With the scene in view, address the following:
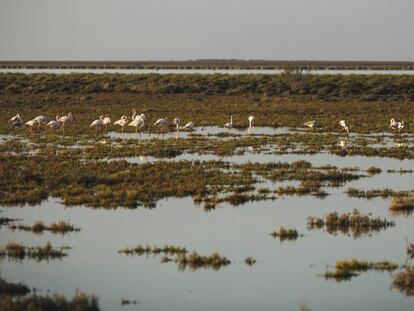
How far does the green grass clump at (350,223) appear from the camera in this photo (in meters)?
17.9

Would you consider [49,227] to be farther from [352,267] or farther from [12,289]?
[352,267]

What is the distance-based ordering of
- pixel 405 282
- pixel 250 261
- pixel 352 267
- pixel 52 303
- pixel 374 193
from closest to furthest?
pixel 52 303 → pixel 405 282 → pixel 352 267 → pixel 250 261 → pixel 374 193

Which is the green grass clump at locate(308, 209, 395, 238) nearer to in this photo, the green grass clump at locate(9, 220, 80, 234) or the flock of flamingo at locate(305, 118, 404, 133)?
the green grass clump at locate(9, 220, 80, 234)

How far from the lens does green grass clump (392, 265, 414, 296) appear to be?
43.7 ft

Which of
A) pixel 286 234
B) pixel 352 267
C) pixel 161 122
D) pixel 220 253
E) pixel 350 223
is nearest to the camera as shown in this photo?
pixel 352 267

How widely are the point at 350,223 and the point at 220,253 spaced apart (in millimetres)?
3842

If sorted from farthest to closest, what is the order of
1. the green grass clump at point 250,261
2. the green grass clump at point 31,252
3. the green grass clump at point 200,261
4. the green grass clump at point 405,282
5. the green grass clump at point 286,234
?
the green grass clump at point 286,234 → the green grass clump at point 31,252 → the green grass clump at point 250,261 → the green grass clump at point 200,261 → the green grass clump at point 405,282

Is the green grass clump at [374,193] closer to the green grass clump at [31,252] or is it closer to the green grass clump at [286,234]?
the green grass clump at [286,234]

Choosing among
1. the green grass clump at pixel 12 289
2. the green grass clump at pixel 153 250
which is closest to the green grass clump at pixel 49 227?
the green grass clump at pixel 153 250

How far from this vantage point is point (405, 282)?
44.1 feet

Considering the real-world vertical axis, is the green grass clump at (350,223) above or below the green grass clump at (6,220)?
above

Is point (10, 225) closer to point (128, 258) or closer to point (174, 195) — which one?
point (128, 258)

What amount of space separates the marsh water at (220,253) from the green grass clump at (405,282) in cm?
17

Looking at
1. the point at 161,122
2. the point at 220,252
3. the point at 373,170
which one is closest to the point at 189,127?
the point at 161,122
